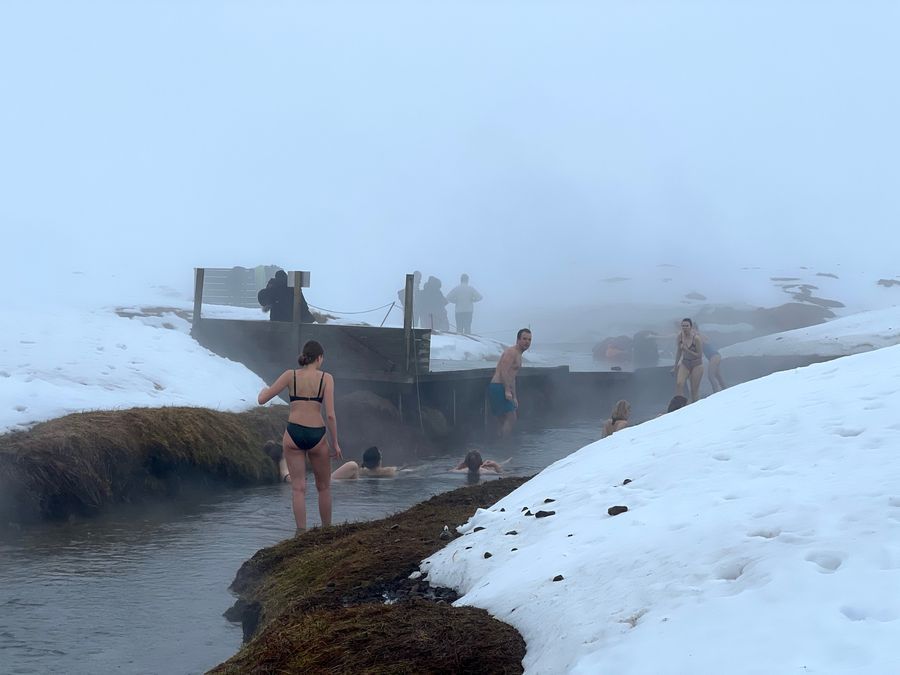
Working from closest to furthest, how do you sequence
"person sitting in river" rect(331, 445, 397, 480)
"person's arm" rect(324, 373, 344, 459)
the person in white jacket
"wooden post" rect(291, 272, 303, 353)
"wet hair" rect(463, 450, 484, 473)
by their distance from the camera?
1. "person's arm" rect(324, 373, 344, 459)
2. "person sitting in river" rect(331, 445, 397, 480)
3. "wet hair" rect(463, 450, 484, 473)
4. "wooden post" rect(291, 272, 303, 353)
5. the person in white jacket

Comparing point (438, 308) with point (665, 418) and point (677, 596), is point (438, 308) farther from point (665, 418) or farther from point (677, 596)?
point (677, 596)

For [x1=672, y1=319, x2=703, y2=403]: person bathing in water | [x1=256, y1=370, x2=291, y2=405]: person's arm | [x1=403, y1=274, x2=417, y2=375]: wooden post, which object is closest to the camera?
[x1=256, y1=370, x2=291, y2=405]: person's arm

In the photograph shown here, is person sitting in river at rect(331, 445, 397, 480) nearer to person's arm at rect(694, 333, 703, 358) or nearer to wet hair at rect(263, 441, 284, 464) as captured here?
wet hair at rect(263, 441, 284, 464)

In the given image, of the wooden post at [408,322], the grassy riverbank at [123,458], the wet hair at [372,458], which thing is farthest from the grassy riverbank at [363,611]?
the wooden post at [408,322]

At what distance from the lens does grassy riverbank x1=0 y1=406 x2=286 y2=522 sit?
36.0 feet

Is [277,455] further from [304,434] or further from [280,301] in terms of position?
[280,301]

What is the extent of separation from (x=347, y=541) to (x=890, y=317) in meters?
25.8

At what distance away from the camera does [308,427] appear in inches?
379

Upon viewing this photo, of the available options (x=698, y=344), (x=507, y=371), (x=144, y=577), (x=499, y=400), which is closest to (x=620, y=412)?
(x=698, y=344)

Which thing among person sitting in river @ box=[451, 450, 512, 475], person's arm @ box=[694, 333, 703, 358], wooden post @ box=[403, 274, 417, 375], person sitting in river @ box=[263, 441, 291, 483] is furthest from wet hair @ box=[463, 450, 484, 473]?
person's arm @ box=[694, 333, 703, 358]

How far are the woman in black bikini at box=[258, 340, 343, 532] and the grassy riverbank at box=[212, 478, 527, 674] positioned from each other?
1.10 metres

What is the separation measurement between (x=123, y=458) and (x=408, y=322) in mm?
7397

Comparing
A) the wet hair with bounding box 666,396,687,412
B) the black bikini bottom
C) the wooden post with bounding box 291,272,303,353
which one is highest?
the wooden post with bounding box 291,272,303,353

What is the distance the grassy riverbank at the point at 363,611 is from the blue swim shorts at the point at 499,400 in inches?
410
